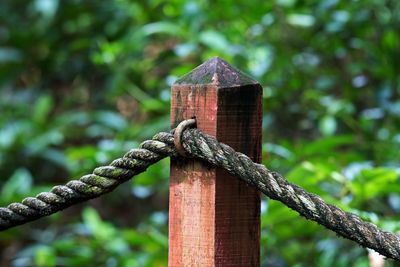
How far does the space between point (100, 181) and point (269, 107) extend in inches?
54.9

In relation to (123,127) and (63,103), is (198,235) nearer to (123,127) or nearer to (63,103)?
(123,127)

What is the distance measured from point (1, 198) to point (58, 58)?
0.85 meters

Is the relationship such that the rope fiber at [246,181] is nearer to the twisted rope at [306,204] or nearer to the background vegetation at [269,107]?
the twisted rope at [306,204]

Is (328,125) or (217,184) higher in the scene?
(328,125)

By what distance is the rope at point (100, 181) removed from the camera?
0.99 m

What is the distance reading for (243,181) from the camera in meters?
0.95

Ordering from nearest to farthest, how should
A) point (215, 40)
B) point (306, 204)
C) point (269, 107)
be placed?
point (306, 204) → point (215, 40) → point (269, 107)

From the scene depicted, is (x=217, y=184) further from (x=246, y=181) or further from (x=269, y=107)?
(x=269, y=107)

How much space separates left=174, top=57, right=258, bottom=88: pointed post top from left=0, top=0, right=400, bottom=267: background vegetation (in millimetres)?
606

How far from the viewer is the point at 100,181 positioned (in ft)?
3.30

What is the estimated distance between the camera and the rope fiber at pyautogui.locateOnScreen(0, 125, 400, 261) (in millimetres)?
911


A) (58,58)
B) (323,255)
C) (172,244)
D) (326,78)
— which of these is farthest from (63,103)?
(172,244)

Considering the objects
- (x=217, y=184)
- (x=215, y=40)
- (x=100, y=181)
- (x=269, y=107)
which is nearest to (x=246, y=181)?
(x=217, y=184)

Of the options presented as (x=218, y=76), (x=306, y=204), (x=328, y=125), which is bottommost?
(x=306, y=204)
